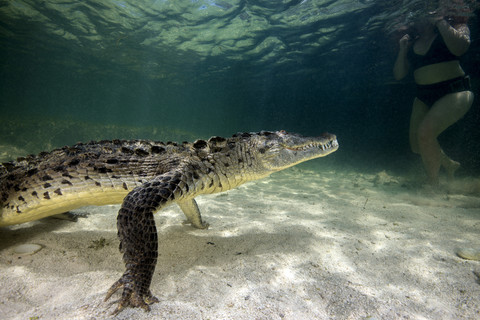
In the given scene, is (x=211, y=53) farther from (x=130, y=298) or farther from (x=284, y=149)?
(x=130, y=298)

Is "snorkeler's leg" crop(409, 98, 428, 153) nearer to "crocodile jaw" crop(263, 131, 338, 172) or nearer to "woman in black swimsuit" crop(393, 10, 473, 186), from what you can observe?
"woman in black swimsuit" crop(393, 10, 473, 186)

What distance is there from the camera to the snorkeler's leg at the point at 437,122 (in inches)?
211

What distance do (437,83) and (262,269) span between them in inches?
291

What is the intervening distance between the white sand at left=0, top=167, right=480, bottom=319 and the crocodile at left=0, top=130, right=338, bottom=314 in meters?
0.35

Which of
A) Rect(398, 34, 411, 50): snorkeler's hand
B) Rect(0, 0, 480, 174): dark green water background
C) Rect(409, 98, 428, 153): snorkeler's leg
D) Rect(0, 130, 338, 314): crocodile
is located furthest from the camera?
Rect(0, 0, 480, 174): dark green water background

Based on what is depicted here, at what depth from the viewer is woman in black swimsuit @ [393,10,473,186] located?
545 cm

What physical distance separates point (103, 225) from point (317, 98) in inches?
1573

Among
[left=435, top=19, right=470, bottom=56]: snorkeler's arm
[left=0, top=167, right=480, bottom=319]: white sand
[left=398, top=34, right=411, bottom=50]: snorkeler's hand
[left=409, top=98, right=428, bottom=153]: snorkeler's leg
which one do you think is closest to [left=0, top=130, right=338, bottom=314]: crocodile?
[left=0, top=167, right=480, bottom=319]: white sand

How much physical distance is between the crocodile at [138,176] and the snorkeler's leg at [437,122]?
5.20 metres

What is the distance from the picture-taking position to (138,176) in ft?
6.64

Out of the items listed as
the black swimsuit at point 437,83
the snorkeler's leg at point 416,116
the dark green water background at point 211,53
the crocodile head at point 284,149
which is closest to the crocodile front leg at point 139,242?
the crocodile head at point 284,149

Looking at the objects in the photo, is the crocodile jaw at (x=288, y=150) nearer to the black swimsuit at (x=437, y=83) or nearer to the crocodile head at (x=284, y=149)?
the crocodile head at (x=284, y=149)

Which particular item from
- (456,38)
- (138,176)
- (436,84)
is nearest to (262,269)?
(138,176)

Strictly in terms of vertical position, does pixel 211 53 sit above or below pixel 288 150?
above
